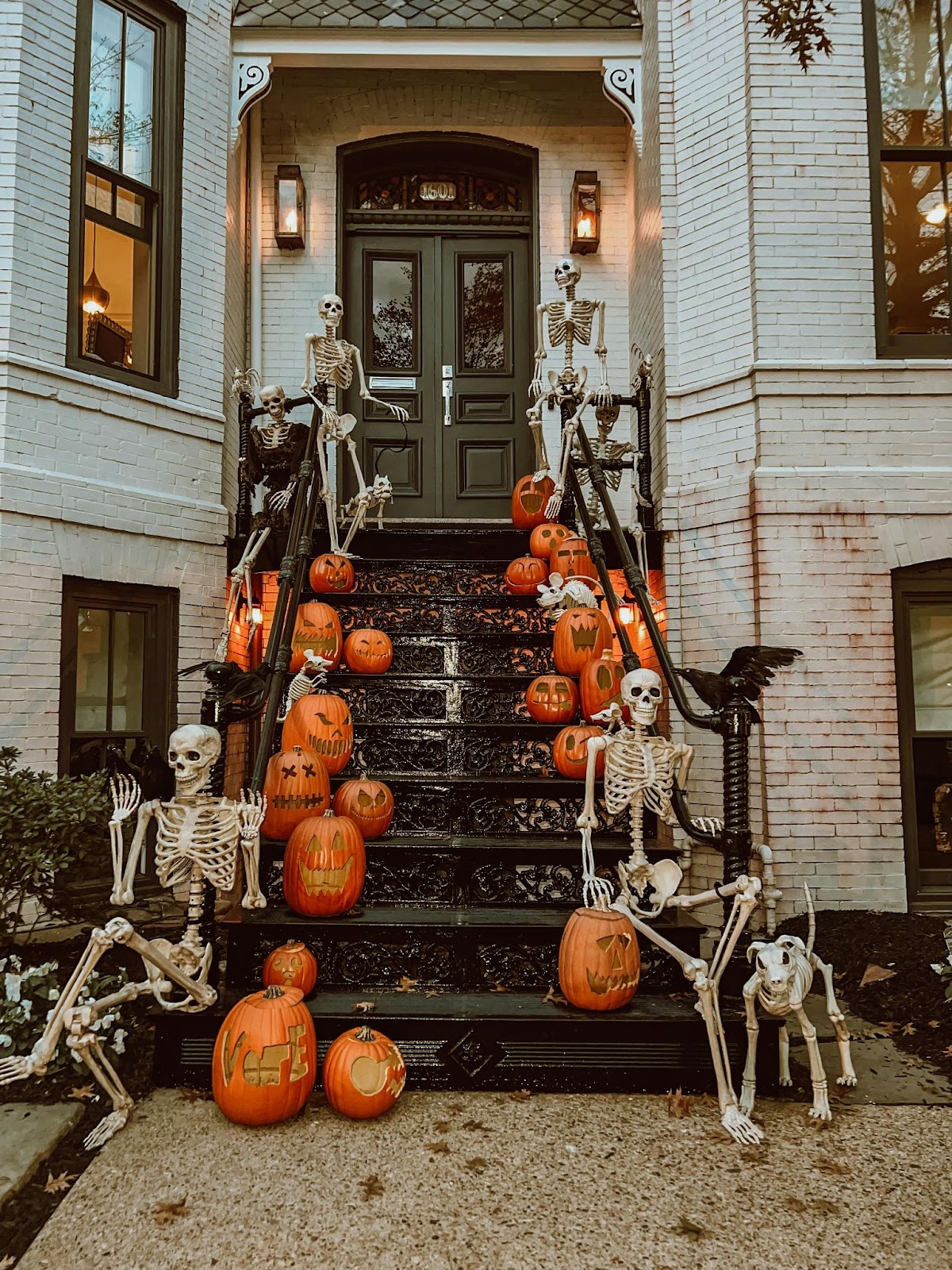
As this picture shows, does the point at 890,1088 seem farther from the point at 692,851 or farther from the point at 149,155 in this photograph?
the point at 149,155

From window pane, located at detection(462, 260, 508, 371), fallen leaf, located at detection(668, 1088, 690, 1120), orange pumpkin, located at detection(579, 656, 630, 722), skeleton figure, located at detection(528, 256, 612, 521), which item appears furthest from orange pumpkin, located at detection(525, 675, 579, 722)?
window pane, located at detection(462, 260, 508, 371)

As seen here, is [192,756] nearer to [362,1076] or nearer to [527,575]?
[362,1076]

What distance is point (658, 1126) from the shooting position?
2.62 metres

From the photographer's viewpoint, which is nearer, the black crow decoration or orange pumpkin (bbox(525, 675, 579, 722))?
the black crow decoration

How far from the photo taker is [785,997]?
2654 mm

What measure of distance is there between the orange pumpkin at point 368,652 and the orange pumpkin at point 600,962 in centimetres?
214

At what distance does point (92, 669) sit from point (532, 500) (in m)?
3.01

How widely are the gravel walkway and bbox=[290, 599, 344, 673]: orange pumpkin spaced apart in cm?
232

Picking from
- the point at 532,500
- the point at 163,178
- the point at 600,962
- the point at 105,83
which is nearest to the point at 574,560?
the point at 532,500

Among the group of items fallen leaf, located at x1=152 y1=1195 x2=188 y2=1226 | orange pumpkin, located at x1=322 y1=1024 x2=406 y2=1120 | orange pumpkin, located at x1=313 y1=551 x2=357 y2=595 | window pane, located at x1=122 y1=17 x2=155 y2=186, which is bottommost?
fallen leaf, located at x1=152 y1=1195 x2=188 y2=1226

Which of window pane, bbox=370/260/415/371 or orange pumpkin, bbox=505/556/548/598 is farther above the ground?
window pane, bbox=370/260/415/371

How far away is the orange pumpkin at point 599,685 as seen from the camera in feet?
13.9

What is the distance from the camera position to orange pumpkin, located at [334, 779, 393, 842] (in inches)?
141

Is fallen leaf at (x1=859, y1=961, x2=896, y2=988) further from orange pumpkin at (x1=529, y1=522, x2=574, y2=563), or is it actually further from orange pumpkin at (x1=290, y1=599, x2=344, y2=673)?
orange pumpkin at (x1=290, y1=599, x2=344, y2=673)
